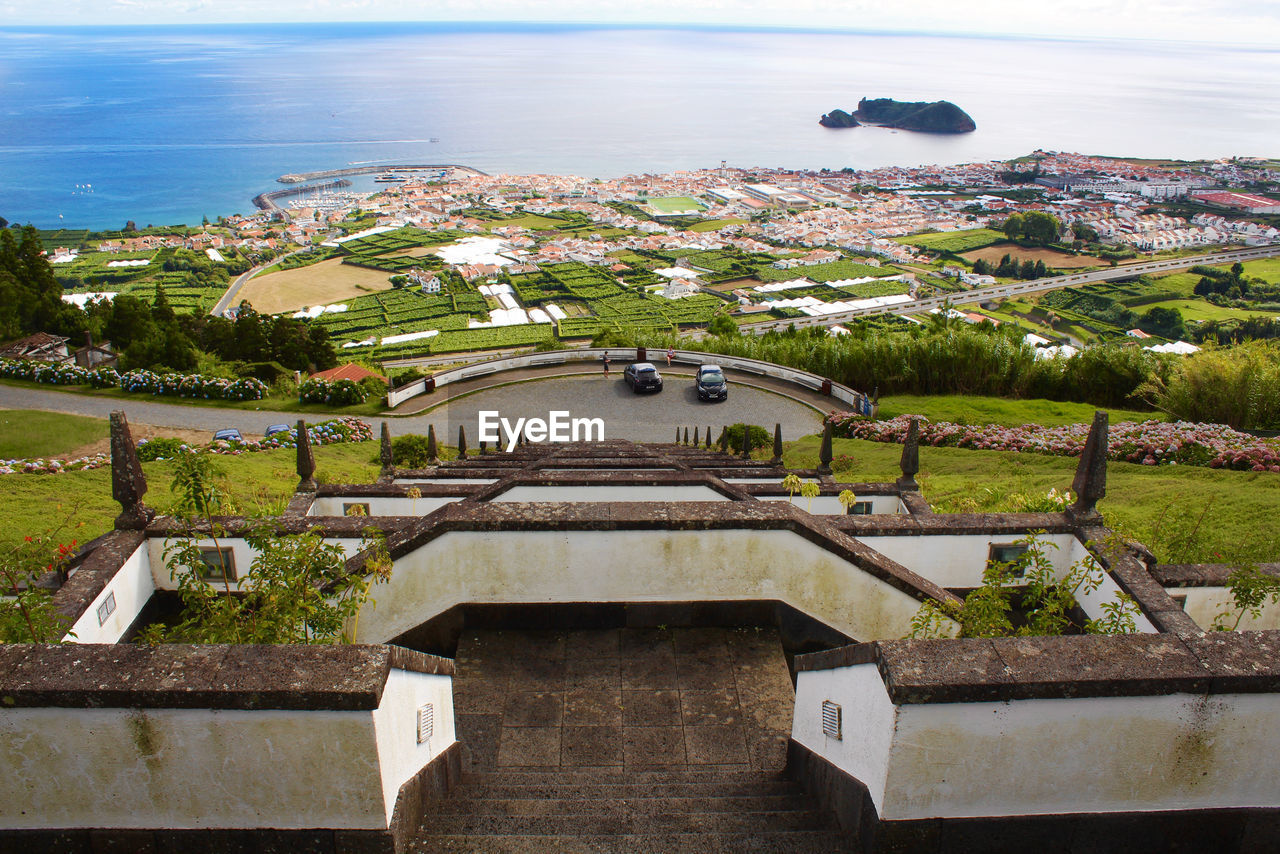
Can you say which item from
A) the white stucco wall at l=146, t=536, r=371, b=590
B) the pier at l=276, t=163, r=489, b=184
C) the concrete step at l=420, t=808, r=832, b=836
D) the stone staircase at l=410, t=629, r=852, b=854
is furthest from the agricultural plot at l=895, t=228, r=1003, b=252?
the concrete step at l=420, t=808, r=832, b=836

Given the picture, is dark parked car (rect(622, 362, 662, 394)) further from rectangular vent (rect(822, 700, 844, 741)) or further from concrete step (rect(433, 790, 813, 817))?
rectangular vent (rect(822, 700, 844, 741))

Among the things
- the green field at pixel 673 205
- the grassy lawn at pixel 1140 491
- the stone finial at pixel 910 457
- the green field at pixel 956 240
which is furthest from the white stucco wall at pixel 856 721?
the green field at pixel 673 205

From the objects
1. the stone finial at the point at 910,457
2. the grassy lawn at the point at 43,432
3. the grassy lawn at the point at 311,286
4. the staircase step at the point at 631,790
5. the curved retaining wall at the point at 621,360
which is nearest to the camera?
the staircase step at the point at 631,790

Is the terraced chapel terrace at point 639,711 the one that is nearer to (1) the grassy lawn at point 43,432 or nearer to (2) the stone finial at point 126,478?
(2) the stone finial at point 126,478

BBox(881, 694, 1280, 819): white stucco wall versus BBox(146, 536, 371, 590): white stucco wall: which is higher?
BBox(881, 694, 1280, 819): white stucco wall

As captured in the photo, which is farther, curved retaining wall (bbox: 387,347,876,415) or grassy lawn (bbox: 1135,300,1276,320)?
grassy lawn (bbox: 1135,300,1276,320)

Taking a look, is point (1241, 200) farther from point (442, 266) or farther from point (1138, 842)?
point (1138, 842)

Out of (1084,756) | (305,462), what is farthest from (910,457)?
(305,462)
